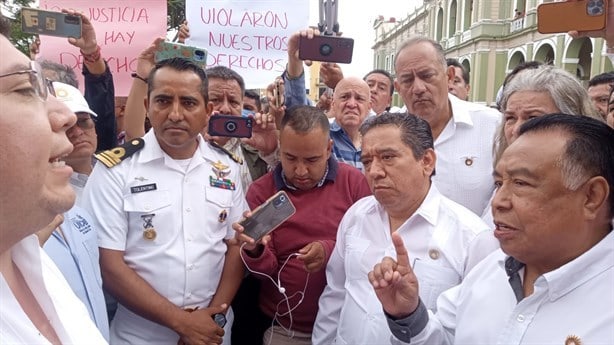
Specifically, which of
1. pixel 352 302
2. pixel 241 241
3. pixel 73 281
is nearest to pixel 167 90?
pixel 241 241

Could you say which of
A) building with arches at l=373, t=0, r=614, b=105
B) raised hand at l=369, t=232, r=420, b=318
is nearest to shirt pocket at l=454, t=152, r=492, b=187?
raised hand at l=369, t=232, r=420, b=318

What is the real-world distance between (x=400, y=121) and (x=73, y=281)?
143 centimetres

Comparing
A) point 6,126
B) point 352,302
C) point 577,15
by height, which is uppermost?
point 577,15

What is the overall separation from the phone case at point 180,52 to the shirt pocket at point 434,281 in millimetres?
1529

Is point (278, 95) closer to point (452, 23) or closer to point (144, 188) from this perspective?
point (144, 188)

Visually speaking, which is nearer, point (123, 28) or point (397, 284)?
point (397, 284)

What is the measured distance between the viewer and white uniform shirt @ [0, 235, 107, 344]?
948mm

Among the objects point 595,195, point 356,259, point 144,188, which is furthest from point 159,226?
point 595,195

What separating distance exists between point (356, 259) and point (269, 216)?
41cm

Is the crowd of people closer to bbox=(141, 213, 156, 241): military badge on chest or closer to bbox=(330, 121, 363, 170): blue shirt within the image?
bbox=(141, 213, 156, 241): military badge on chest

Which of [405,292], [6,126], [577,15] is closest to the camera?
[6,126]

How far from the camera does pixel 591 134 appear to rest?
4.62 ft

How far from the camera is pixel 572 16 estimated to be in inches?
53.4

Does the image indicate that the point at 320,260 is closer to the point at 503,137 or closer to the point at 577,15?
the point at 503,137
